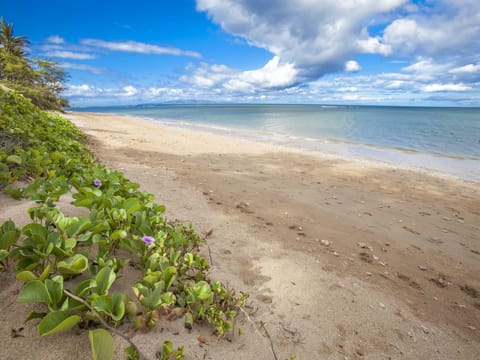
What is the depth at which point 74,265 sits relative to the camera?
136cm

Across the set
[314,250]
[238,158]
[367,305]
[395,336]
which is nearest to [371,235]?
[314,250]

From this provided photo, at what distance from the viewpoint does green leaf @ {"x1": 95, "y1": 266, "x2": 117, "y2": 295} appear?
136 centimetres

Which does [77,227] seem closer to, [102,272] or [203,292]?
[102,272]

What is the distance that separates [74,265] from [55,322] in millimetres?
298

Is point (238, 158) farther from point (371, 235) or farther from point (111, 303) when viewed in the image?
point (111, 303)

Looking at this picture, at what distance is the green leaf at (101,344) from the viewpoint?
105 centimetres

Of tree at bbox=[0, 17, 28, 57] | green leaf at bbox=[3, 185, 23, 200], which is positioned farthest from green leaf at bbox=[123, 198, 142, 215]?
tree at bbox=[0, 17, 28, 57]

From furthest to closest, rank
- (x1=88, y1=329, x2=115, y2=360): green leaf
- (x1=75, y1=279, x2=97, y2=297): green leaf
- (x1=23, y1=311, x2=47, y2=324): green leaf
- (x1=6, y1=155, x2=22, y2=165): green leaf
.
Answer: (x1=6, y1=155, x2=22, y2=165): green leaf
(x1=75, y1=279, x2=97, y2=297): green leaf
(x1=23, y1=311, x2=47, y2=324): green leaf
(x1=88, y1=329, x2=115, y2=360): green leaf

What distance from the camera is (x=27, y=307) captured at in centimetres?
131

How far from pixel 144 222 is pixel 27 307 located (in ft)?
3.23

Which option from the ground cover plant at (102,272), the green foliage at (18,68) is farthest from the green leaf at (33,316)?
the green foliage at (18,68)

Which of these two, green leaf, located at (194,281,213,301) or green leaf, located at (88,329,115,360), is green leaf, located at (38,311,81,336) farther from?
green leaf, located at (194,281,213,301)

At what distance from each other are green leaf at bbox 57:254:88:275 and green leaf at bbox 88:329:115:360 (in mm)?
424

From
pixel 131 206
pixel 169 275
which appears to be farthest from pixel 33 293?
pixel 131 206
